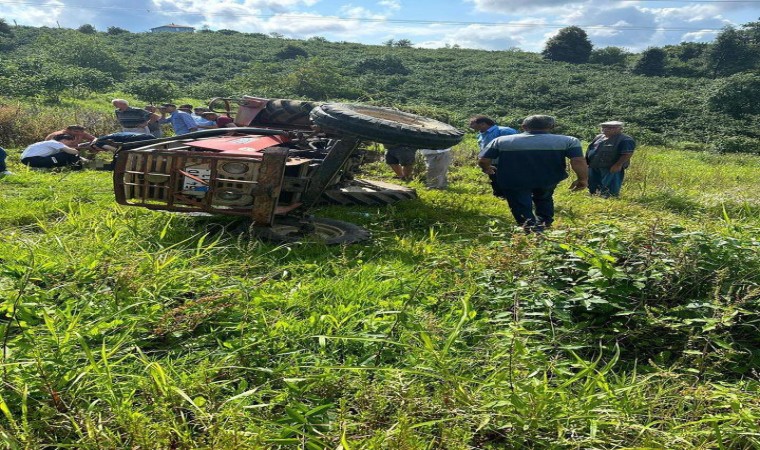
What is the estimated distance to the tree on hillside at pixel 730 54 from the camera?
44031 mm

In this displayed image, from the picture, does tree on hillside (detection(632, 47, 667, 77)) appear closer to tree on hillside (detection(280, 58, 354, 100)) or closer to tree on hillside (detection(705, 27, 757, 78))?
tree on hillside (detection(705, 27, 757, 78))

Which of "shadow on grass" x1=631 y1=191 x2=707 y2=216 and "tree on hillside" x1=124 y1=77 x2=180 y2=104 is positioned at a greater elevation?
"tree on hillside" x1=124 y1=77 x2=180 y2=104

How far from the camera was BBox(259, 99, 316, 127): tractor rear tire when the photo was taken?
6.22 metres

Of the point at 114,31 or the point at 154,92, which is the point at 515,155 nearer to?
the point at 154,92

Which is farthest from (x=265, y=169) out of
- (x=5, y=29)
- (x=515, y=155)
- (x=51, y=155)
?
(x=5, y=29)

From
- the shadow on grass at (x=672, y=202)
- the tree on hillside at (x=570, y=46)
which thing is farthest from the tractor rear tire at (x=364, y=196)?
the tree on hillside at (x=570, y=46)

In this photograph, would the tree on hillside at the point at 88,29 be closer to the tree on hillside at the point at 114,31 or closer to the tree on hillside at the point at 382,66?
the tree on hillside at the point at 114,31

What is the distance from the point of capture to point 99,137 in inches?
326

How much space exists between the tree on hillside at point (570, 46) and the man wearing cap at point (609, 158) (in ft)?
189

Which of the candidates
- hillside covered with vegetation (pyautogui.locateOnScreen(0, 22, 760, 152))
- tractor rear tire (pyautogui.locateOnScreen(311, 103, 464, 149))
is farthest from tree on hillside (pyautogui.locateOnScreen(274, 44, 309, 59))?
tractor rear tire (pyautogui.locateOnScreen(311, 103, 464, 149))

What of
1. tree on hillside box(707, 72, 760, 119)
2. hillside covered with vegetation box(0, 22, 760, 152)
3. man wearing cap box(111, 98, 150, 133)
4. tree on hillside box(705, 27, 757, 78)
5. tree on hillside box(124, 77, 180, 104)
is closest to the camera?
man wearing cap box(111, 98, 150, 133)

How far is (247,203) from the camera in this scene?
3850 millimetres

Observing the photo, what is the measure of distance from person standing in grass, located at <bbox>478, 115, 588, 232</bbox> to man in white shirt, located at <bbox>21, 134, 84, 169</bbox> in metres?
6.50

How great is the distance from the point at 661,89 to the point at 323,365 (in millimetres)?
44349
